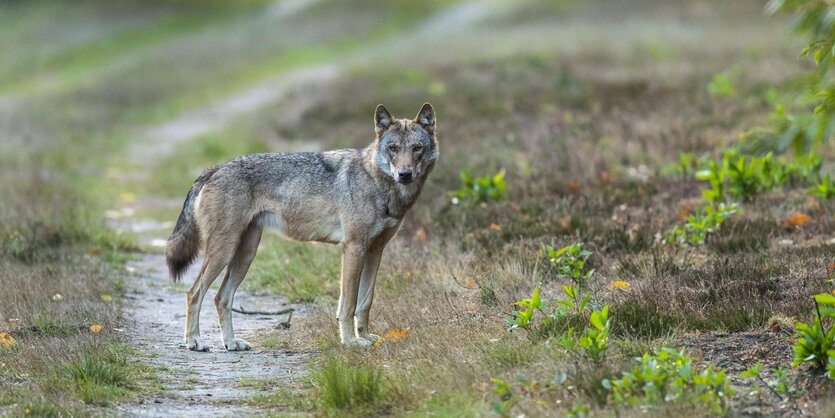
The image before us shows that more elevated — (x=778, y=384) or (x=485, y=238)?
(x=778, y=384)

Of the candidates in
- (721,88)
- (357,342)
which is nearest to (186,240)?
(357,342)

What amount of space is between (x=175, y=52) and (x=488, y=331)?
42.2 m

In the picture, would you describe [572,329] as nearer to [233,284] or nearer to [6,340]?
[233,284]

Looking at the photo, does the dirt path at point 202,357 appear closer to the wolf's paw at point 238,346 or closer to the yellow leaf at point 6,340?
the wolf's paw at point 238,346

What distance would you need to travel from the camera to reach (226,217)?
28.8ft

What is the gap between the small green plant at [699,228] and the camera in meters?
9.69

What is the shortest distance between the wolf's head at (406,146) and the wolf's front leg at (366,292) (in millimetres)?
746

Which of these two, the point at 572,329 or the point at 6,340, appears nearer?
the point at 572,329

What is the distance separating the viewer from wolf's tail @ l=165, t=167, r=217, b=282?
29.1 ft

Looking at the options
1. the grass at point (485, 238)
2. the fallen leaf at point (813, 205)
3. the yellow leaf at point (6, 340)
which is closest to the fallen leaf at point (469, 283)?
the grass at point (485, 238)

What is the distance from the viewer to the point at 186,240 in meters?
8.94

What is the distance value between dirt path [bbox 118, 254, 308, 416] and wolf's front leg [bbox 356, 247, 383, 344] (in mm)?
651

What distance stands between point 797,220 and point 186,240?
5.80 m

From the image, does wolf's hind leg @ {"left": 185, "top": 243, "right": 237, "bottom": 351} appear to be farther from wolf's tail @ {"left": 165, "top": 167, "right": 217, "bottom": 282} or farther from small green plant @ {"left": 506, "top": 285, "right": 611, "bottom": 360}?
small green plant @ {"left": 506, "top": 285, "right": 611, "bottom": 360}
